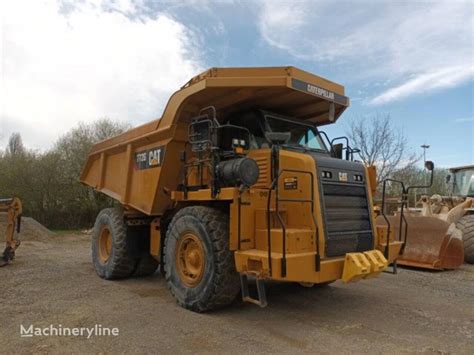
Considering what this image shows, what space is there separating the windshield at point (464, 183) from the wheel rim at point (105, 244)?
1001 centimetres

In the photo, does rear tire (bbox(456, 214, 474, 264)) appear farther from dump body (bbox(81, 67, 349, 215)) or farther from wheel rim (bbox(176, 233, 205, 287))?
wheel rim (bbox(176, 233, 205, 287))

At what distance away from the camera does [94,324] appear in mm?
4641

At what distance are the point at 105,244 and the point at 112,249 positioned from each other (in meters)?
0.73

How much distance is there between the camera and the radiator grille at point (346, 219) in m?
4.82

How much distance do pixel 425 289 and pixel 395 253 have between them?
1634mm

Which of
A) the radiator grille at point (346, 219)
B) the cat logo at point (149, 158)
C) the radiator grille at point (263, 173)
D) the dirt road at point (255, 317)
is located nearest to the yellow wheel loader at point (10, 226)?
the dirt road at point (255, 317)

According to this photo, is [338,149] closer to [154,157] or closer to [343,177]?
[343,177]

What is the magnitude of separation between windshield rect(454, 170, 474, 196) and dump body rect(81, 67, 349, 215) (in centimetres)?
766

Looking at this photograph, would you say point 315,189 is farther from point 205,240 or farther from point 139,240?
point 139,240

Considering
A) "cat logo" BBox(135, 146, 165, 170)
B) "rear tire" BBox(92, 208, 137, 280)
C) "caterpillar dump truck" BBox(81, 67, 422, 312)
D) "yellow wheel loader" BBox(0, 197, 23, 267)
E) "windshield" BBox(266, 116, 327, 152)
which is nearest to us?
"caterpillar dump truck" BBox(81, 67, 422, 312)

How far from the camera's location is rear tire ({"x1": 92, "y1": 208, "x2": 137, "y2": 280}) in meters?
7.20

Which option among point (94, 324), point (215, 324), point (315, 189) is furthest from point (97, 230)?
point (315, 189)

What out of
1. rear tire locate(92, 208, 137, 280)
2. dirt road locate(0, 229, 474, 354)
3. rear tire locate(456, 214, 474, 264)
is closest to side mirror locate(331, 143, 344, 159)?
dirt road locate(0, 229, 474, 354)

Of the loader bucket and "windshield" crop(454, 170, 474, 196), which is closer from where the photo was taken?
the loader bucket
